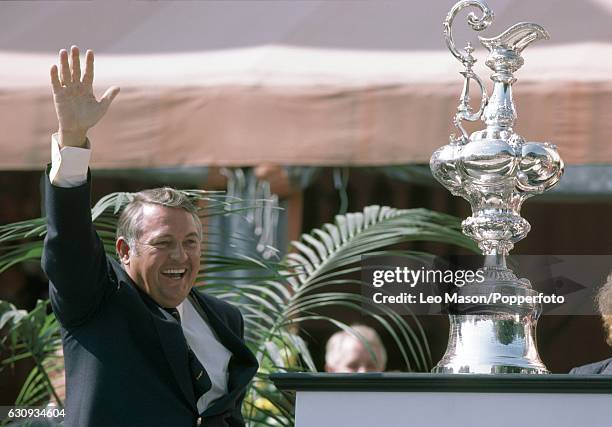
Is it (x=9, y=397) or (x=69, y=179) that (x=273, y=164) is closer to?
(x=9, y=397)

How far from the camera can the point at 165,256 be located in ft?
8.94

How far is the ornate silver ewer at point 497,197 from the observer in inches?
98.4

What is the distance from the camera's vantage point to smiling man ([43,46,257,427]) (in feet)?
8.20

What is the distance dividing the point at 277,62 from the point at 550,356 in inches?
57.5

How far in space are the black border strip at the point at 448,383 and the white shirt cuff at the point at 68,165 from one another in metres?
0.57

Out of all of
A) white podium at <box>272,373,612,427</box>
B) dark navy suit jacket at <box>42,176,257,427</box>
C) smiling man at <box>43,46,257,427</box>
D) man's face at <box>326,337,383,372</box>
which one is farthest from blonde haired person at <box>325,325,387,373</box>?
white podium at <box>272,373,612,427</box>

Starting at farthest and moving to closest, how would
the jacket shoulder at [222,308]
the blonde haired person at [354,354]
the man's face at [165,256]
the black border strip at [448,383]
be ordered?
the blonde haired person at [354,354]
the jacket shoulder at [222,308]
the man's face at [165,256]
the black border strip at [448,383]

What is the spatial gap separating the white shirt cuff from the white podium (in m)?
0.58

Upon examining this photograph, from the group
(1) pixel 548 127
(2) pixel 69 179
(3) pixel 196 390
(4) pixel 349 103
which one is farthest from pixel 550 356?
(2) pixel 69 179

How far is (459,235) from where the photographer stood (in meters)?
4.16

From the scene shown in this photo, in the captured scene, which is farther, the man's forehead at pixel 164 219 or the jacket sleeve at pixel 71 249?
the man's forehead at pixel 164 219

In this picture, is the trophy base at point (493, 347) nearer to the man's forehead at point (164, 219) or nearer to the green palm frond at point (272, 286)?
the man's forehead at point (164, 219)

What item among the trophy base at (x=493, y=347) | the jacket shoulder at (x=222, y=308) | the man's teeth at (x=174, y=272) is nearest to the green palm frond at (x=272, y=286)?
the jacket shoulder at (x=222, y=308)

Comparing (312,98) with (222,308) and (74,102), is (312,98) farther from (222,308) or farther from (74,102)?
(74,102)
